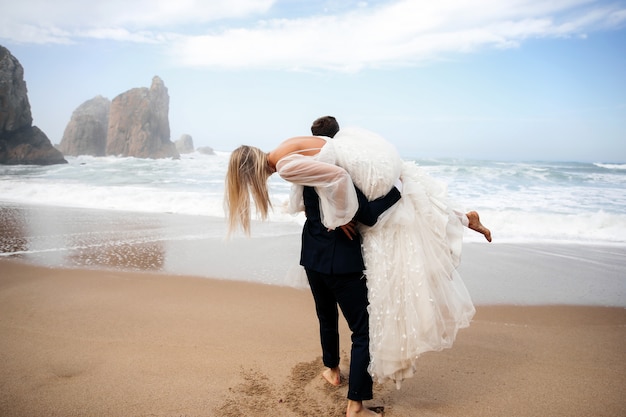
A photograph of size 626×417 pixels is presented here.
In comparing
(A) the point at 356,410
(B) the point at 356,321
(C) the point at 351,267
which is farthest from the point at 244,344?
(C) the point at 351,267

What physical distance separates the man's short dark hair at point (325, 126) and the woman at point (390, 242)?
1.20ft

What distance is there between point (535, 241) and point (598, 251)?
1.09 m

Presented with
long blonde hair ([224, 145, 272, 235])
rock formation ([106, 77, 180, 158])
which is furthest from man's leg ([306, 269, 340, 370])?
rock formation ([106, 77, 180, 158])

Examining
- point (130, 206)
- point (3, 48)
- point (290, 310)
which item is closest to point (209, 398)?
point (290, 310)

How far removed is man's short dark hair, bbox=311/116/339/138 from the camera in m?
2.94

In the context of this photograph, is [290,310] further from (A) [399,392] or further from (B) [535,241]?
(B) [535,241]

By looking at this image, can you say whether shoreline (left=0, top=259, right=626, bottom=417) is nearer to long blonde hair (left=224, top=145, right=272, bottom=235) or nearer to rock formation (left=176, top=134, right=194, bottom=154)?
long blonde hair (left=224, top=145, right=272, bottom=235)

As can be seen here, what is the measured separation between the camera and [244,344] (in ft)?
12.0

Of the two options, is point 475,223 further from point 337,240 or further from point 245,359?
point 245,359

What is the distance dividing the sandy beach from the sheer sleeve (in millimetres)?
1395

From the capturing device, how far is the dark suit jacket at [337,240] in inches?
95.0

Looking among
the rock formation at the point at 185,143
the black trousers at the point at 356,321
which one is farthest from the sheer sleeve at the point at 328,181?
the rock formation at the point at 185,143

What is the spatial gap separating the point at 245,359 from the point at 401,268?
5.56 ft

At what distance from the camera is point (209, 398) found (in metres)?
2.86
